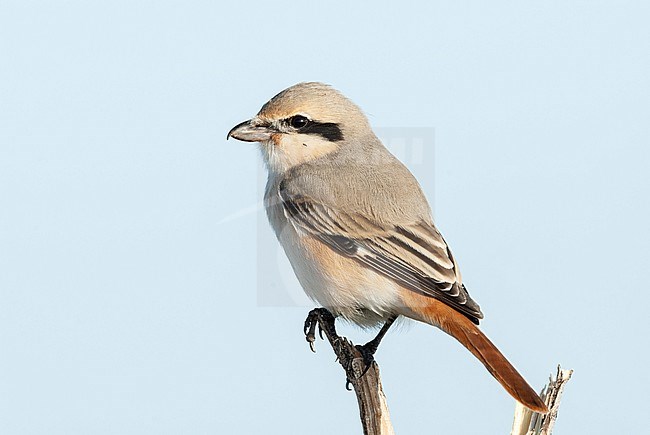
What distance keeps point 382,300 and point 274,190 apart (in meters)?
0.65

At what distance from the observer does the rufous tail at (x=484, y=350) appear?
9.34ft

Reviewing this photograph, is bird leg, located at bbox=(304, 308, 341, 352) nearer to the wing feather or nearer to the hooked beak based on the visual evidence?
the wing feather

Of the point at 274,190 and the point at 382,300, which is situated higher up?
the point at 274,190

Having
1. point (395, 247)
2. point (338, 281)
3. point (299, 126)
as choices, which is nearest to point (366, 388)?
point (338, 281)

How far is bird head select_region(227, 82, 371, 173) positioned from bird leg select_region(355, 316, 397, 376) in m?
0.70

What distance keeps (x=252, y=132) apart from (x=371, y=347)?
923 mm

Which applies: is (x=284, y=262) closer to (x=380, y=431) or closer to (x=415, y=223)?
(x=415, y=223)

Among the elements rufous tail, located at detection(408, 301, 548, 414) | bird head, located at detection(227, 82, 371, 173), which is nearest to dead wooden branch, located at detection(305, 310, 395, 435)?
rufous tail, located at detection(408, 301, 548, 414)

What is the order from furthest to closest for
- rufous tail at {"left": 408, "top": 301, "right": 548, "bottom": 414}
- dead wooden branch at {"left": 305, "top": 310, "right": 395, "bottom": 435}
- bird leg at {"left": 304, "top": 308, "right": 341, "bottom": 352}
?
bird leg at {"left": 304, "top": 308, "right": 341, "bottom": 352} → dead wooden branch at {"left": 305, "top": 310, "right": 395, "bottom": 435} → rufous tail at {"left": 408, "top": 301, "right": 548, "bottom": 414}

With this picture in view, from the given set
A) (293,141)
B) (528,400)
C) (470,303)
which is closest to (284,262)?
(293,141)

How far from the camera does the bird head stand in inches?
140

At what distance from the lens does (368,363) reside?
10.4ft

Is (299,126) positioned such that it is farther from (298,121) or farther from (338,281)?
(338,281)

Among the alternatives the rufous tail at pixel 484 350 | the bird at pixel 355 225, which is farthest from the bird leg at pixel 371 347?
the rufous tail at pixel 484 350
